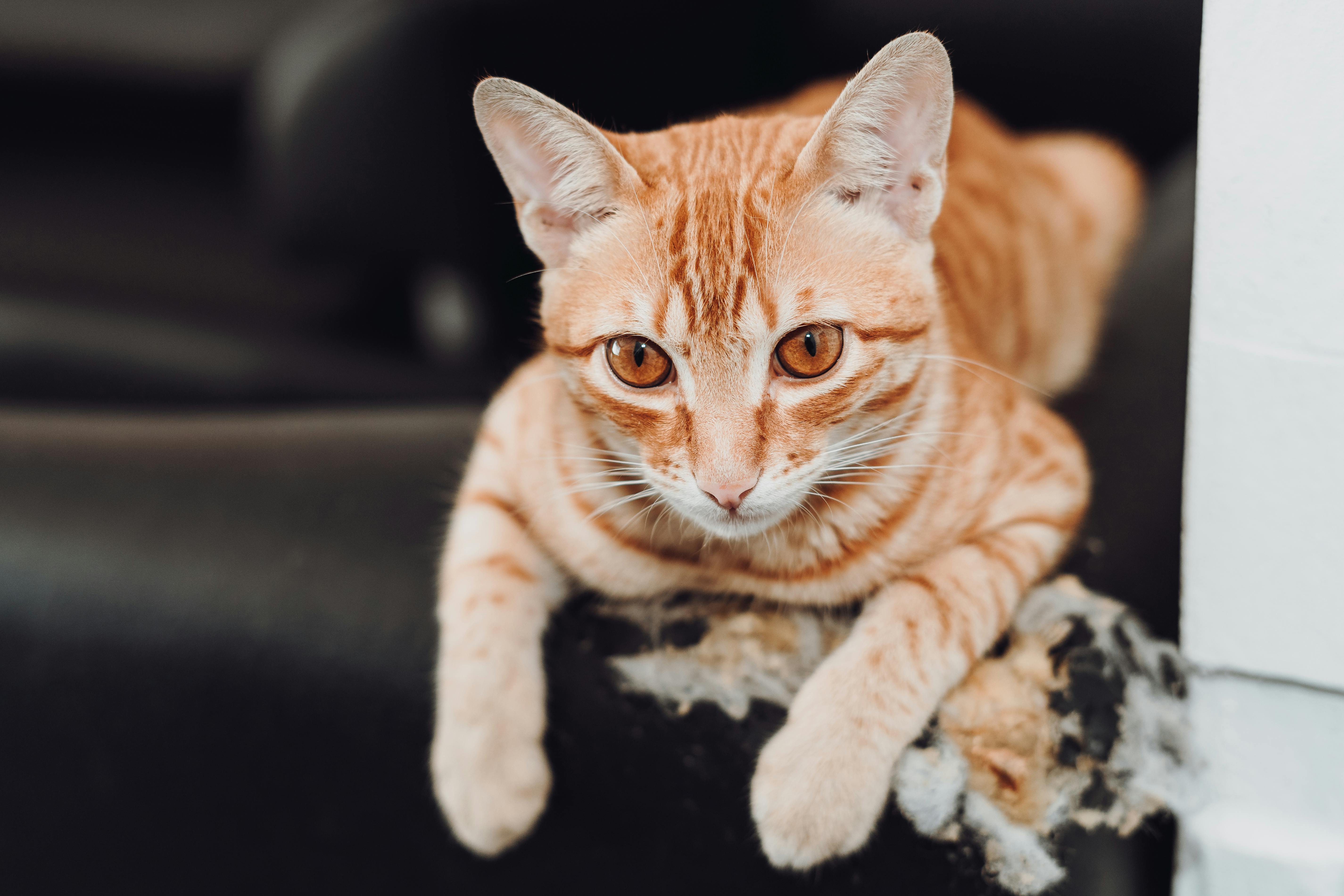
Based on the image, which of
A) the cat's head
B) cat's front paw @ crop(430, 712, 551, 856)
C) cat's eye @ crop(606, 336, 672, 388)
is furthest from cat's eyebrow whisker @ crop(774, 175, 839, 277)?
cat's front paw @ crop(430, 712, 551, 856)

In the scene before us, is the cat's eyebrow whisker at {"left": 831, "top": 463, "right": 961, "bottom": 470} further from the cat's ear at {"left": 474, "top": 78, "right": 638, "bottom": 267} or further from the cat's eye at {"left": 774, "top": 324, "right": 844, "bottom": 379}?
the cat's ear at {"left": 474, "top": 78, "right": 638, "bottom": 267}

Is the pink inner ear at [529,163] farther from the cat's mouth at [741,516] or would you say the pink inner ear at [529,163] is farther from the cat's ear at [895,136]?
the cat's mouth at [741,516]

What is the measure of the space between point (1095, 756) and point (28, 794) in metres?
1.06

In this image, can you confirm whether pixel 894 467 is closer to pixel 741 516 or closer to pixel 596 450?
pixel 741 516

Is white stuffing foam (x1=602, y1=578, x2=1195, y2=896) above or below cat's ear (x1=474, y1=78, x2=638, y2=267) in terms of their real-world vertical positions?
below

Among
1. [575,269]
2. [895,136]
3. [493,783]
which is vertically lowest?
[493,783]

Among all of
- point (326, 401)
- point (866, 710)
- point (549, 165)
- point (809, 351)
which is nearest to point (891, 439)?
point (809, 351)

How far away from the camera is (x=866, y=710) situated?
29.6 inches

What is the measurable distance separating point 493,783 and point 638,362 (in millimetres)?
422

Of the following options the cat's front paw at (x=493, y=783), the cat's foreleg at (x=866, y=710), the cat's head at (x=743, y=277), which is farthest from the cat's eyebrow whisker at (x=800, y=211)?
the cat's front paw at (x=493, y=783)

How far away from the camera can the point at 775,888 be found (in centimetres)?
79

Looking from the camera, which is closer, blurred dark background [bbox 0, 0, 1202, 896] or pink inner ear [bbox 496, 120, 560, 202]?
pink inner ear [bbox 496, 120, 560, 202]

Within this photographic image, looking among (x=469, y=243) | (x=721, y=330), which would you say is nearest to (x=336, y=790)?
(x=721, y=330)

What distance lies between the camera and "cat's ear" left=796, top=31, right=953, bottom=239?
68cm
